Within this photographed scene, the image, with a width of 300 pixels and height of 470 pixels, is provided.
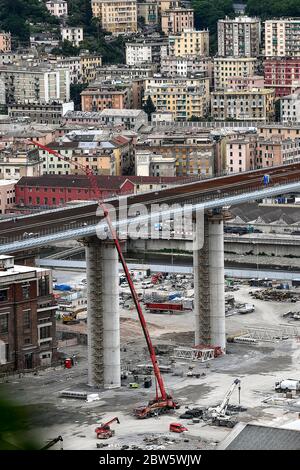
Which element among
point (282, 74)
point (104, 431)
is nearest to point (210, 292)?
point (104, 431)

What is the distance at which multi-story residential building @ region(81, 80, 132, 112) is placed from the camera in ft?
150

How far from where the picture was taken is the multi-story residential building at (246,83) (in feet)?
153

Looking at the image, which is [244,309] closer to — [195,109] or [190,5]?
[195,109]

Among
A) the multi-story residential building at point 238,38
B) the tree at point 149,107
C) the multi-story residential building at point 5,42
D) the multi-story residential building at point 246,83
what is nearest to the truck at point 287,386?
the tree at point 149,107

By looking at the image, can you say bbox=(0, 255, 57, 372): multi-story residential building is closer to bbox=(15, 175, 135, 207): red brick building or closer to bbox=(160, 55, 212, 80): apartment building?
bbox=(15, 175, 135, 207): red brick building

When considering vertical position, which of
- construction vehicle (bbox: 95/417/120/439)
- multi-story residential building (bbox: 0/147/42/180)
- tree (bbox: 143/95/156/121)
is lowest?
multi-story residential building (bbox: 0/147/42/180)

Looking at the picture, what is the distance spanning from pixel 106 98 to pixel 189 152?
26.8 ft

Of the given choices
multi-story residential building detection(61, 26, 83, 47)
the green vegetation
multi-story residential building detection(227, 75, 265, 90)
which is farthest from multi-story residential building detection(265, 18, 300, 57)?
multi-story residential building detection(61, 26, 83, 47)

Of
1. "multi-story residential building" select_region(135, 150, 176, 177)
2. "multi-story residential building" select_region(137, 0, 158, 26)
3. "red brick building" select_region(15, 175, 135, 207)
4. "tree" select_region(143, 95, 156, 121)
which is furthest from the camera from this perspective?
"multi-story residential building" select_region(137, 0, 158, 26)

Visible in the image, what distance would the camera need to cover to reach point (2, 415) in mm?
5434

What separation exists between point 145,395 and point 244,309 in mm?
5599

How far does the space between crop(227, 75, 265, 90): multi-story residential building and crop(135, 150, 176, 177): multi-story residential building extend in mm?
9306

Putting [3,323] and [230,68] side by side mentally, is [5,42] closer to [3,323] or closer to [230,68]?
[230,68]

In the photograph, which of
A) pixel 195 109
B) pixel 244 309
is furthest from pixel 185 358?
pixel 195 109
